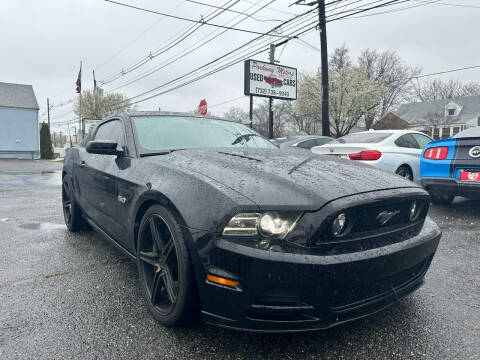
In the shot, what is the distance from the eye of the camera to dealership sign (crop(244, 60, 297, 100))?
50.3 feet

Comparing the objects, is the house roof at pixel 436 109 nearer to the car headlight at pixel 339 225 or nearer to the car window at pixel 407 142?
the car window at pixel 407 142

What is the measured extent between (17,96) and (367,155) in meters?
34.7

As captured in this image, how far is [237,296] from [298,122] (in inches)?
2232

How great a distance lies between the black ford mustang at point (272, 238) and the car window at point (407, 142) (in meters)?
4.68

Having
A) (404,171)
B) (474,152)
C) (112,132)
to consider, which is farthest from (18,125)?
(474,152)

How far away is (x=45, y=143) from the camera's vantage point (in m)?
30.2

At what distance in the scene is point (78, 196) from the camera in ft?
12.4

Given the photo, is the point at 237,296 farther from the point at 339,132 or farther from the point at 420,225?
the point at 339,132

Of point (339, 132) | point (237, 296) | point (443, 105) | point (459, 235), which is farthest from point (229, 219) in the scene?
point (443, 105)

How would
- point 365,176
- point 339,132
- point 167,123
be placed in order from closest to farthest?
point 365,176
point 167,123
point 339,132

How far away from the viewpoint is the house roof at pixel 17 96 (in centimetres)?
3020

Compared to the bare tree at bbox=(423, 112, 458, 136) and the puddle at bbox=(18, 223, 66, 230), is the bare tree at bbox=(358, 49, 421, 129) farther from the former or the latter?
the puddle at bbox=(18, 223, 66, 230)

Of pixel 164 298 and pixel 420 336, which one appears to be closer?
pixel 420 336

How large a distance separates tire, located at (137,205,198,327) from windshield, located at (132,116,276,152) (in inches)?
30.6
